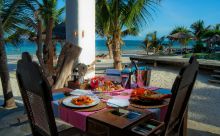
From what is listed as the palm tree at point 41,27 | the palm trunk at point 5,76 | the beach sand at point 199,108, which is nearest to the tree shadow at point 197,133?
the beach sand at point 199,108

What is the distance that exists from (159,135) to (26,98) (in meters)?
1.13

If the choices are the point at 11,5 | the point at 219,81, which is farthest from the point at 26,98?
the point at 219,81

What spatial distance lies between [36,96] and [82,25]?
2.54m

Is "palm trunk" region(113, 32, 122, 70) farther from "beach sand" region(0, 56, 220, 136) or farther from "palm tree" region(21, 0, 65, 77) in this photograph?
"beach sand" region(0, 56, 220, 136)

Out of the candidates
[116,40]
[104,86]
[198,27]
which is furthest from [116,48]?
[198,27]

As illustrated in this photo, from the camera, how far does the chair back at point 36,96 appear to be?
1437mm

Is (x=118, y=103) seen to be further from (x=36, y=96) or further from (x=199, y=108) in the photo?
(x=199, y=108)

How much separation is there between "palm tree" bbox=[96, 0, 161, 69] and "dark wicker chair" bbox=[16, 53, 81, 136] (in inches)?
153

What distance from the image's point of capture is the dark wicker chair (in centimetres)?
144

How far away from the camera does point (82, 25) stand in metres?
3.94

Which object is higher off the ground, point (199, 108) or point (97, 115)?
point (97, 115)

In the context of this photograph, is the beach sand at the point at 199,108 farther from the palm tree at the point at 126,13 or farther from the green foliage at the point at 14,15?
the palm tree at the point at 126,13

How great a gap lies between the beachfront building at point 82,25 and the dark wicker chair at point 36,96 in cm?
197

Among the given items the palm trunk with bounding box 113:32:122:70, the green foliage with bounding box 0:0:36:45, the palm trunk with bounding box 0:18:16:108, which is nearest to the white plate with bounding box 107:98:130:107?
the palm trunk with bounding box 0:18:16:108
